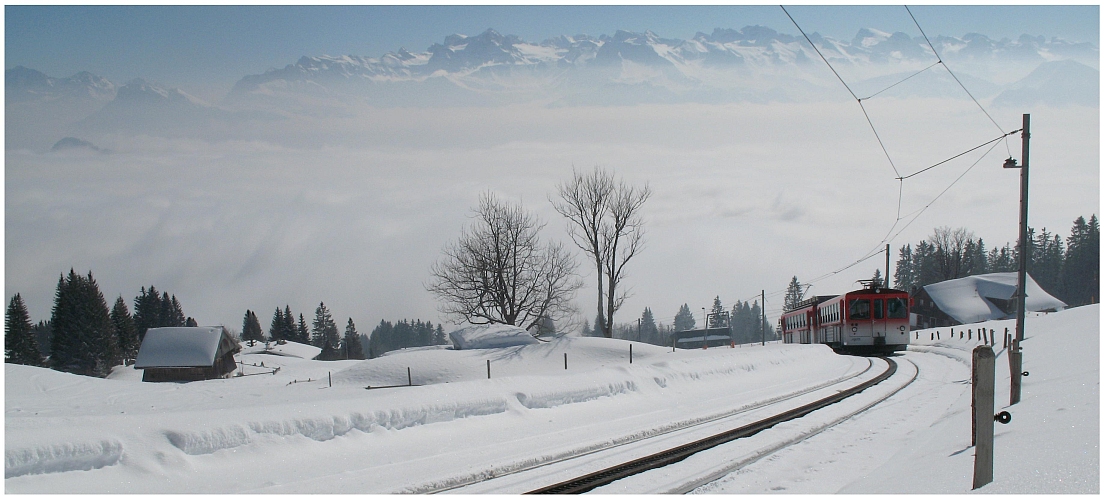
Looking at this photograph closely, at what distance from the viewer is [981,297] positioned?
80.9 metres

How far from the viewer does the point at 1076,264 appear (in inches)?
4033

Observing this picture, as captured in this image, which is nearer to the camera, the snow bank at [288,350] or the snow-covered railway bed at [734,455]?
the snow-covered railway bed at [734,455]

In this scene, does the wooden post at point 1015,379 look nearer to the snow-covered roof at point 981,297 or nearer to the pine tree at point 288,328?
the snow-covered roof at point 981,297

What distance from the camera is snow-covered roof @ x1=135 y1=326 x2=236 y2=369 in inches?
2290

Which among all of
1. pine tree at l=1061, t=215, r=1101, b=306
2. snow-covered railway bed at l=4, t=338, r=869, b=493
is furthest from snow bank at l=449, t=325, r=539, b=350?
pine tree at l=1061, t=215, r=1101, b=306

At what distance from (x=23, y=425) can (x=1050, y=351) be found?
26.0 metres

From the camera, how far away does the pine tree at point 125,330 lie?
95.9m

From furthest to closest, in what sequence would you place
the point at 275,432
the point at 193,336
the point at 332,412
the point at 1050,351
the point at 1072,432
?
the point at 193,336 → the point at 1050,351 → the point at 332,412 → the point at 275,432 → the point at 1072,432

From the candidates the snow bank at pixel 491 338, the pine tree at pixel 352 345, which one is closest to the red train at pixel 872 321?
the snow bank at pixel 491 338

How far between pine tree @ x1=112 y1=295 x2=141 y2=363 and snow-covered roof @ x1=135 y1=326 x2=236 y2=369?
4122cm

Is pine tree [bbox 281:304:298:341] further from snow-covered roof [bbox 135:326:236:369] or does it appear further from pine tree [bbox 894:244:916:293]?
pine tree [bbox 894:244:916:293]

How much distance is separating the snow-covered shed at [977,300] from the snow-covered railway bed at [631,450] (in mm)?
71497

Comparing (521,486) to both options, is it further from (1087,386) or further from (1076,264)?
(1076,264)

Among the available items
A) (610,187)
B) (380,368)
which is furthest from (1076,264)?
(380,368)
